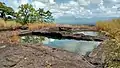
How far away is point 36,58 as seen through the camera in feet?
29.3

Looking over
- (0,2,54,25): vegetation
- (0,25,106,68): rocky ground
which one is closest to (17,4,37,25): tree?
(0,2,54,25): vegetation

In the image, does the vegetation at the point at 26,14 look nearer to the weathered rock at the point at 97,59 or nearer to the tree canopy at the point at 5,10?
the tree canopy at the point at 5,10

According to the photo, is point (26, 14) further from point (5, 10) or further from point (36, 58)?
point (36, 58)

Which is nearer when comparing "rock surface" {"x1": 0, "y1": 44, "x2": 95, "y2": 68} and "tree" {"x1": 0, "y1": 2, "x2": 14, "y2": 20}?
"rock surface" {"x1": 0, "y1": 44, "x2": 95, "y2": 68}

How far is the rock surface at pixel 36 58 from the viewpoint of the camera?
27.9ft

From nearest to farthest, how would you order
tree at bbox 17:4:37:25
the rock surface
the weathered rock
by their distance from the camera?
the rock surface < the weathered rock < tree at bbox 17:4:37:25

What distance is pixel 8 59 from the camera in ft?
29.1

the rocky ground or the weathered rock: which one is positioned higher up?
the rocky ground

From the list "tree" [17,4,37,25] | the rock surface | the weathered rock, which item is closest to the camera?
the rock surface

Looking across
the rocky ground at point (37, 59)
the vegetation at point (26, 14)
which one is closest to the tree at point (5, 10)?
the vegetation at point (26, 14)

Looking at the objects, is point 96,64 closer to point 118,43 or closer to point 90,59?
point 90,59

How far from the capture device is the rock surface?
850 centimetres

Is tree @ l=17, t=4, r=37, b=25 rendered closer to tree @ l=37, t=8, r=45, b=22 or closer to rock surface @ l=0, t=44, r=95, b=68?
tree @ l=37, t=8, r=45, b=22

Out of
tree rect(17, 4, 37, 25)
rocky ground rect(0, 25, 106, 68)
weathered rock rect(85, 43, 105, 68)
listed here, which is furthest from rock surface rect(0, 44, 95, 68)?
tree rect(17, 4, 37, 25)
